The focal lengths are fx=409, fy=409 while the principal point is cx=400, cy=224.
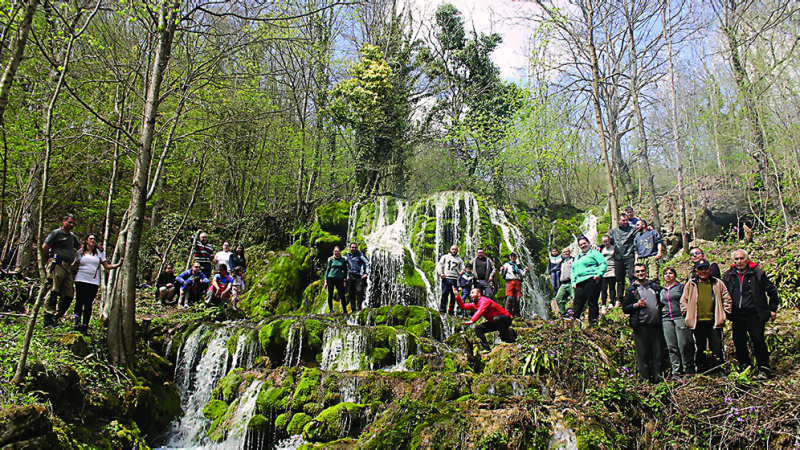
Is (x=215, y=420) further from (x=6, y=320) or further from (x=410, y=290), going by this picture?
(x=410, y=290)

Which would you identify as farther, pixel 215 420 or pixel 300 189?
pixel 300 189

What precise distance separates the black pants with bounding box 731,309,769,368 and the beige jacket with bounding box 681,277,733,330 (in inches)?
6.1

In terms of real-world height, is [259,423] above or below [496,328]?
below

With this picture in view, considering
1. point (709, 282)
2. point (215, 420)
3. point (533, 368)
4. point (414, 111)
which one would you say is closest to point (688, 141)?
point (414, 111)

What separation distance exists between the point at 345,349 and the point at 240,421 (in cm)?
227

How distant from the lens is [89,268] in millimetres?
6211

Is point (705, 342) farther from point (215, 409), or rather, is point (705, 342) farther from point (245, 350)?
point (245, 350)

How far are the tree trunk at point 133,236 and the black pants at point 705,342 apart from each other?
26.2 feet

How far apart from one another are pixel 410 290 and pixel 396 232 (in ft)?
9.79

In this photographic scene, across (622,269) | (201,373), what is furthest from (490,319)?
(201,373)

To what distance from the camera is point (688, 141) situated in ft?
53.3

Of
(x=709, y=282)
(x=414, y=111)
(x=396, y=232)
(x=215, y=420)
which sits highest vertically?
(x=414, y=111)

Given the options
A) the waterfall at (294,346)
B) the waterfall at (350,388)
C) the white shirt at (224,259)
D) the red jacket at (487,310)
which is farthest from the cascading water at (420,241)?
the waterfall at (350,388)

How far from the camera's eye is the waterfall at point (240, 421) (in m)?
5.77
